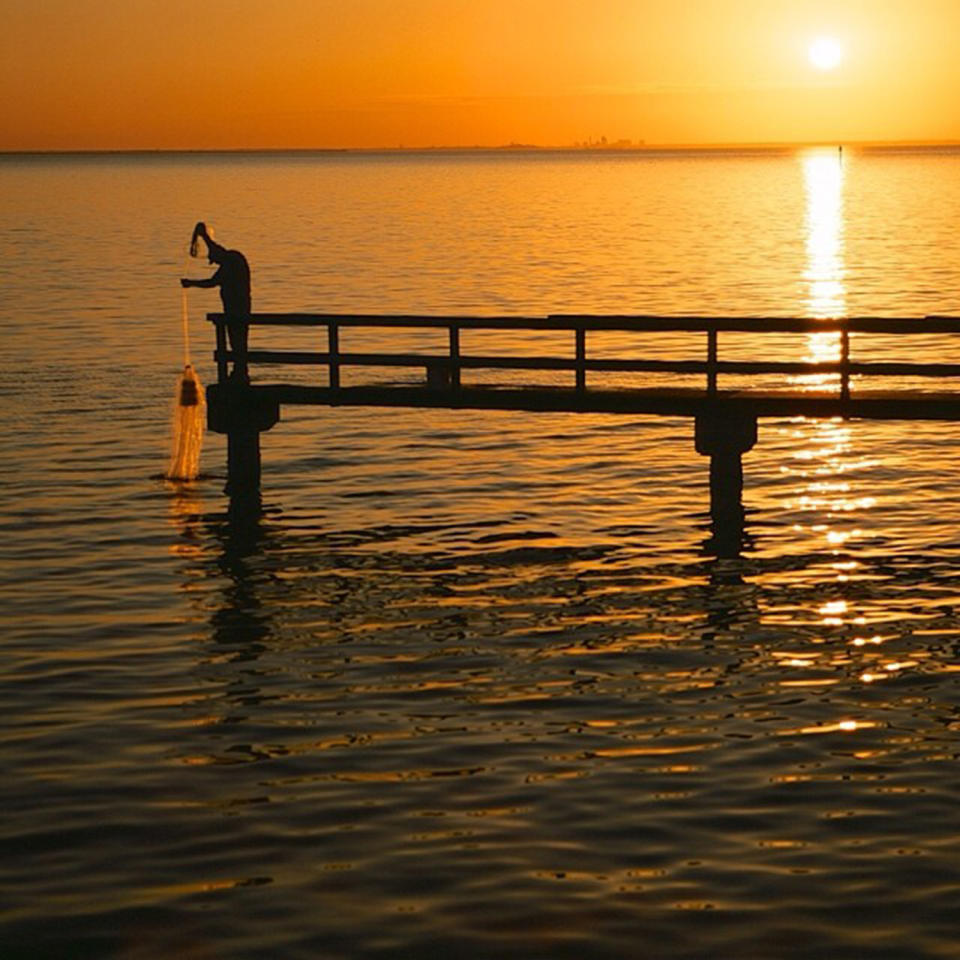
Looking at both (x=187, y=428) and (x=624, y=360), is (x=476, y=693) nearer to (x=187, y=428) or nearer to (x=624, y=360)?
(x=624, y=360)

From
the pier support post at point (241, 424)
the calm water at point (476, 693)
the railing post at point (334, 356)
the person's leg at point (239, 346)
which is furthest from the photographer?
the pier support post at point (241, 424)

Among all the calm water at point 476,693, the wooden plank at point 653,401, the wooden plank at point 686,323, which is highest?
the wooden plank at point 686,323

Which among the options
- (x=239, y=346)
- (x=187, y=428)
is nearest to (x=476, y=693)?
(x=239, y=346)

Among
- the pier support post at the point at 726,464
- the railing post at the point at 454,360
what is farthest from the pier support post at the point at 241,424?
the pier support post at the point at 726,464

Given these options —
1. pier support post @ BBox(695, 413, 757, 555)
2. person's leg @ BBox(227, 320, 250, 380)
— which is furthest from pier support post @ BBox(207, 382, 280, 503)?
pier support post @ BBox(695, 413, 757, 555)

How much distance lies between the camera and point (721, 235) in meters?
98.6

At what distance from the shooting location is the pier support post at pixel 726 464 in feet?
69.0

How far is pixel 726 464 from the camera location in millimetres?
21328

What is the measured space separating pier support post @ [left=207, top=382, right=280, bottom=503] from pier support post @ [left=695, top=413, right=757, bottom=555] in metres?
4.69

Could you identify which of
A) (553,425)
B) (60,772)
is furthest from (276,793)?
(553,425)

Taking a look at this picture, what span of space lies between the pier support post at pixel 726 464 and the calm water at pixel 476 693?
0.33m

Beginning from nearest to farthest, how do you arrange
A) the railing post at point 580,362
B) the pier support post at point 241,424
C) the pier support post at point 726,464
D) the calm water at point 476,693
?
the calm water at point 476,693 → the railing post at point 580,362 → the pier support post at point 726,464 → the pier support post at point 241,424

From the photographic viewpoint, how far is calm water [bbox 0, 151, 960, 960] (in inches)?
435

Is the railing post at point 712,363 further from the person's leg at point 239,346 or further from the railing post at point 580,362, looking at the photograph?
the person's leg at point 239,346
